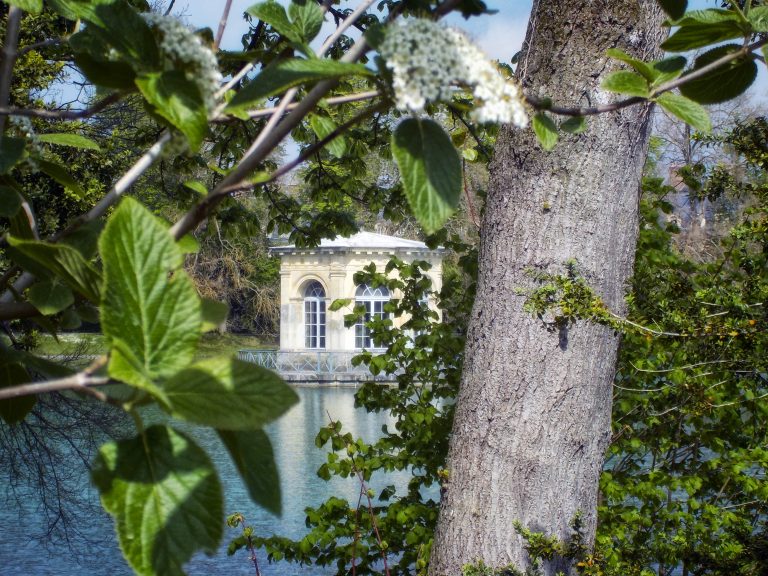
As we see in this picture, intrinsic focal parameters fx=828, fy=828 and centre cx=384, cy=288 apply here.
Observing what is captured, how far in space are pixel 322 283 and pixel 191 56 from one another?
20170mm

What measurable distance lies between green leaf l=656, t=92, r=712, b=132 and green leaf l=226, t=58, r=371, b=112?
25 cm

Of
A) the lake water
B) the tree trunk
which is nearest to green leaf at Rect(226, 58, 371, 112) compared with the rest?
the tree trunk

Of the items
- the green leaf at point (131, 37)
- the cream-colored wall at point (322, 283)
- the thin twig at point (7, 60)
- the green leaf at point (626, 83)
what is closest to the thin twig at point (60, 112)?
the thin twig at point (7, 60)

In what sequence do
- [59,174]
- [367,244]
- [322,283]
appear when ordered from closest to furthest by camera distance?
[59,174] < [367,244] < [322,283]

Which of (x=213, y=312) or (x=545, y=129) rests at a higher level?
(x=545, y=129)

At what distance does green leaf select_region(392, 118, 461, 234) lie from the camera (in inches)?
14.7

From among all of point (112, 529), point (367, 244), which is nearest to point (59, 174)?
point (112, 529)

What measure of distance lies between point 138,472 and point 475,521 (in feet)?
6.42

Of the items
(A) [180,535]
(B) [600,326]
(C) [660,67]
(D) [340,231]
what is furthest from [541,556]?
(D) [340,231]

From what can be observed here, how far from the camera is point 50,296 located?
466 millimetres

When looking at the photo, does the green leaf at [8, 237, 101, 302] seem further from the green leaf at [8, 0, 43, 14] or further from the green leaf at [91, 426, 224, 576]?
the green leaf at [8, 0, 43, 14]

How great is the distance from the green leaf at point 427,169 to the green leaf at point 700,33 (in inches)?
8.5

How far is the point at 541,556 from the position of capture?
6.88 ft

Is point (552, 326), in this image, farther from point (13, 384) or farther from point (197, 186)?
point (13, 384)
